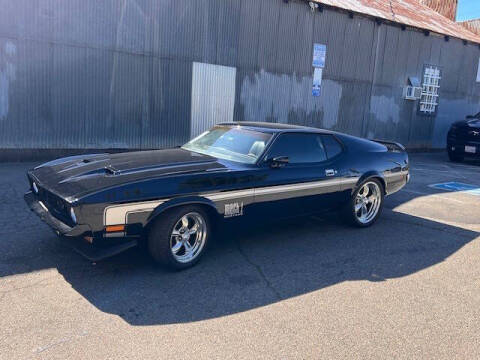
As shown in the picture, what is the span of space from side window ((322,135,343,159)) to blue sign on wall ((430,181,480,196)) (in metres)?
4.48

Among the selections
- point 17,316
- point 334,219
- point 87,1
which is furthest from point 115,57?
point 17,316

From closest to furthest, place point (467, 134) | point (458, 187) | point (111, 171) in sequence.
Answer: point (111, 171)
point (458, 187)
point (467, 134)

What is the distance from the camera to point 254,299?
139 inches

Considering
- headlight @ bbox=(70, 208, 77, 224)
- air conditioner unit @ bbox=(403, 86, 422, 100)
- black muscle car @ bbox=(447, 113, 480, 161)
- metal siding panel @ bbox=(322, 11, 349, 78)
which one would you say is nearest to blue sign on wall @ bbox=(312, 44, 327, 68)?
metal siding panel @ bbox=(322, 11, 349, 78)

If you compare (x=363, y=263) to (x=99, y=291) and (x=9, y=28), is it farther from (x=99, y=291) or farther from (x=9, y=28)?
(x=9, y=28)

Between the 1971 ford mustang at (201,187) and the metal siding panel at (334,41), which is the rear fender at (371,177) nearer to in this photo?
the 1971 ford mustang at (201,187)

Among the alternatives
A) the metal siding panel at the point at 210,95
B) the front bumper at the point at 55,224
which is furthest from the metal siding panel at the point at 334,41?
the front bumper at the point at 55,224

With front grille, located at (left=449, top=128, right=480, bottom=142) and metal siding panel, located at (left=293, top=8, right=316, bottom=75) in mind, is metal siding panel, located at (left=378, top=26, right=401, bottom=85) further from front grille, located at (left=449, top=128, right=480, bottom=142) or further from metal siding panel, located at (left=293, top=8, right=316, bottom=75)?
metal siding panel, located at (left=293, top=8, right=316, bottom=75)

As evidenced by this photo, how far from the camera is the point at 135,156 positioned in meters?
4.69

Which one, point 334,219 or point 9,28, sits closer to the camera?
point 334,219

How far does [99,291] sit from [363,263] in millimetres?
2647

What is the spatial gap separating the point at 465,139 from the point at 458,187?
4.56m

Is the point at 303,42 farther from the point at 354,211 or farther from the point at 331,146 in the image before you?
the point at 354,211

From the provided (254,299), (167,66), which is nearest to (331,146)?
(254,299)
